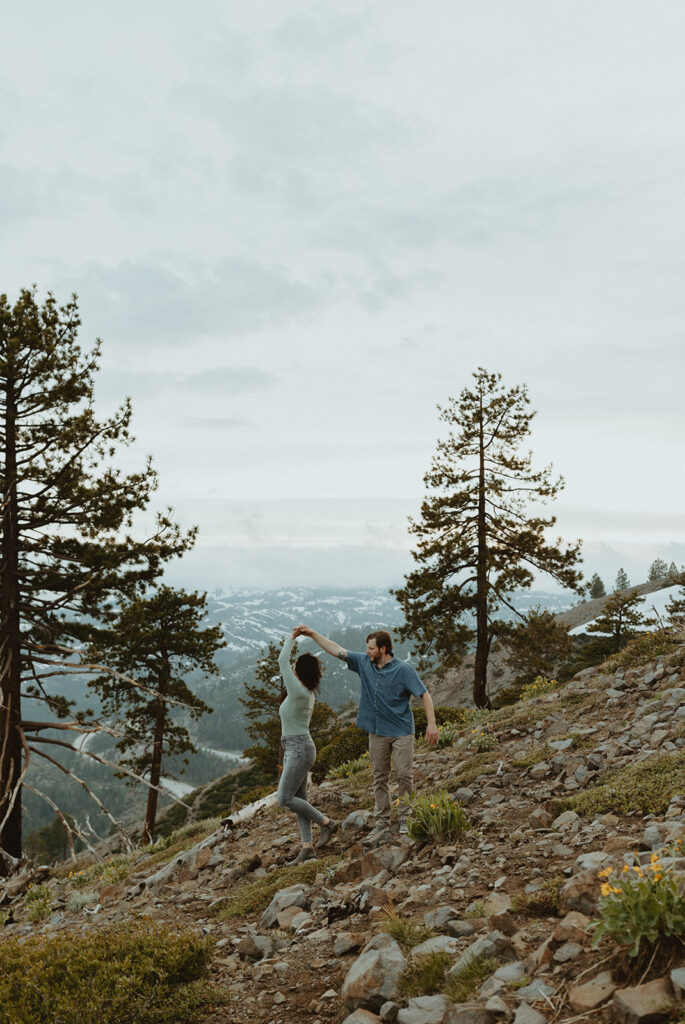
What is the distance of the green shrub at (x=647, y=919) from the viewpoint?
3.30 m

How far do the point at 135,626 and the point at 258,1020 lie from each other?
1113 cm

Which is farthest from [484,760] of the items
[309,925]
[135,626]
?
[135,626]

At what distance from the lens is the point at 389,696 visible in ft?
24.4

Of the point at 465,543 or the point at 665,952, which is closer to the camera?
the point at 665,952

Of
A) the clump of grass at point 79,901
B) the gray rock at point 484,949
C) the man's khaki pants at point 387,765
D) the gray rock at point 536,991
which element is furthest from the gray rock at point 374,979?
the clump of grass at point 79,901

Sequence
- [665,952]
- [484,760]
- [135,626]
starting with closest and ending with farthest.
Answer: [665,952]
[484,760]
[135,626]

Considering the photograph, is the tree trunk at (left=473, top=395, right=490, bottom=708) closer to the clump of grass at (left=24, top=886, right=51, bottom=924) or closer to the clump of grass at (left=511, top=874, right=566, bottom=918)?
the clump of grass at (left=24, top=886, right=51, bottom=924)

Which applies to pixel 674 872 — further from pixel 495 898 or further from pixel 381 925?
pixel 381 925

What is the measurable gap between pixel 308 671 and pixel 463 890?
10.1 ft

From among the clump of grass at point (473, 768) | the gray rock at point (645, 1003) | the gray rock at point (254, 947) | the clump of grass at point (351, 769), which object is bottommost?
the clump of grass at point (351, 769)

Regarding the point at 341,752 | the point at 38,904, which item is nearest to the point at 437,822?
the point at 38,904

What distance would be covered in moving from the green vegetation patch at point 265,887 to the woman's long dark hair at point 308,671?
1.92 meters

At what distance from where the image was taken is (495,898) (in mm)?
4949

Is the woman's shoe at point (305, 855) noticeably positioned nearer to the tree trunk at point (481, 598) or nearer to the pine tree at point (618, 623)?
the tree trunk at point (481, 598)
